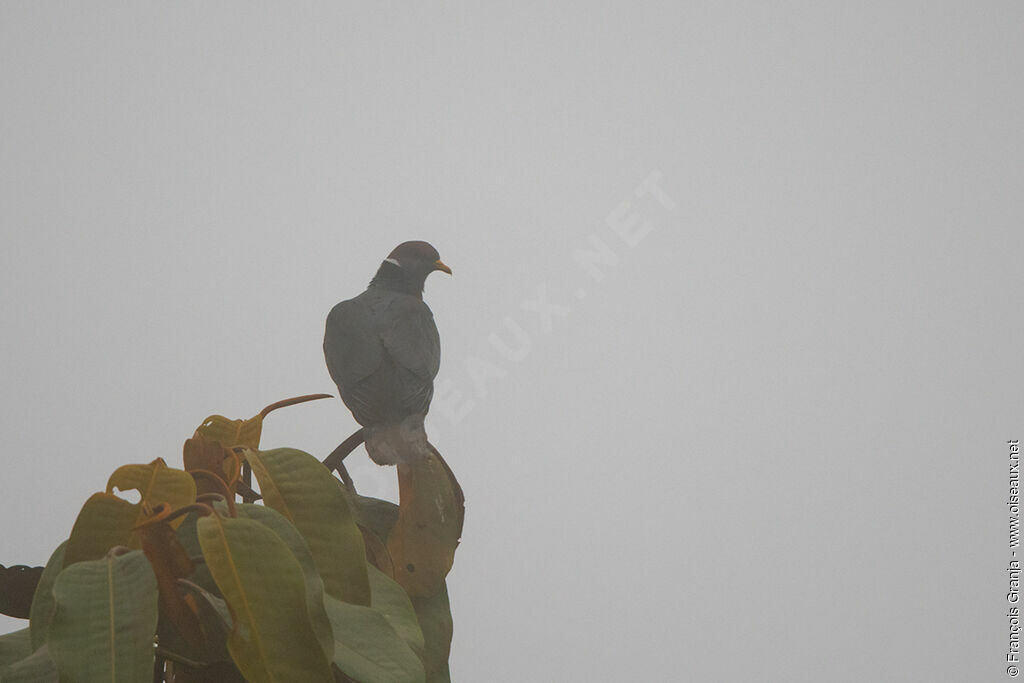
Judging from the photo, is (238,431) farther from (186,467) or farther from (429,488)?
(429,488)

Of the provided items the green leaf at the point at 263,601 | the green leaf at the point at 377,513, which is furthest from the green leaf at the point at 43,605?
the green leaf at the point at 377,513

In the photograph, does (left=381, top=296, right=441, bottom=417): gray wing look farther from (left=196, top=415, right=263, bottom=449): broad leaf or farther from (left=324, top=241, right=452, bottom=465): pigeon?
(left=196, top=415, right=263, bottom=449): broad leaf

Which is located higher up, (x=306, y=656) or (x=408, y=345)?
(x=408, y=345)

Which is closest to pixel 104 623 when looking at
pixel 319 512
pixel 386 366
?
pixel 319 512

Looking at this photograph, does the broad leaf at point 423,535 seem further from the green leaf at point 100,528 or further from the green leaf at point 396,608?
the green leaf at point 100,528

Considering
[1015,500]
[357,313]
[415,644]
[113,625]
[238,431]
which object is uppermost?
[357,313]

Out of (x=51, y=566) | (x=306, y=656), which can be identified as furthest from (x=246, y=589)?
(x=51, y=566)

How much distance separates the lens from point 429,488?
109cm

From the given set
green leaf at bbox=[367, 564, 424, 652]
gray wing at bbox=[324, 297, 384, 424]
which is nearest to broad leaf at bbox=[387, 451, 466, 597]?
green leaf at bbox=[367, 564, 424, 652]

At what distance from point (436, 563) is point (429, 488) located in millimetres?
92

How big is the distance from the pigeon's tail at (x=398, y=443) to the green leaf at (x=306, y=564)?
436 millimetres

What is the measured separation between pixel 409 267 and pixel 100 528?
38.1 inches

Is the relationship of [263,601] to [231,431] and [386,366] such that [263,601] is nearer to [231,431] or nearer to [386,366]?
[231,431]

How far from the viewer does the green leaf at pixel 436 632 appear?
1012 millimetres
